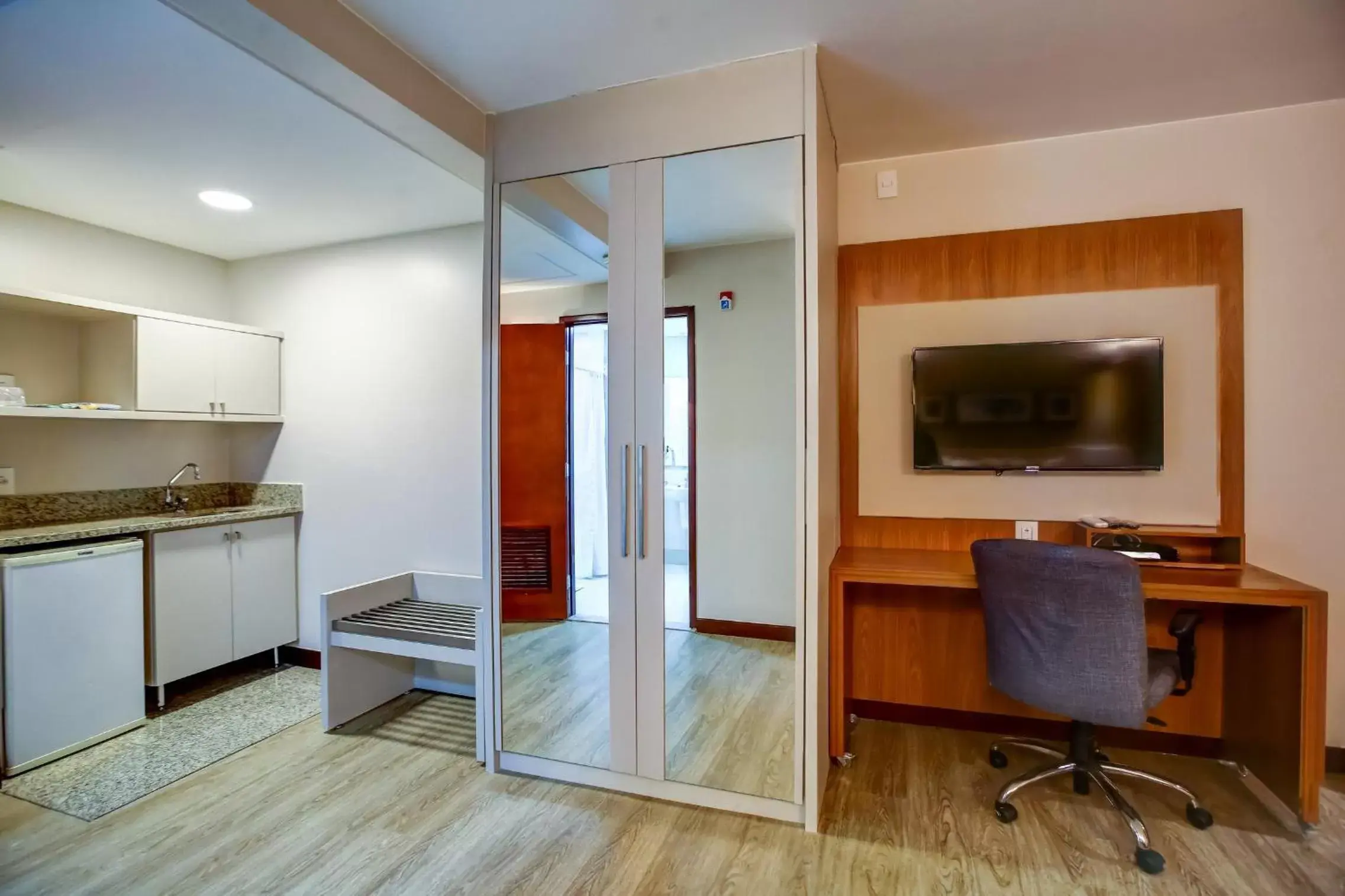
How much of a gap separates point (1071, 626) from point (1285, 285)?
5.49 ft

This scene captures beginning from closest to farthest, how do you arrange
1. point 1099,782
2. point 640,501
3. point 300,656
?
point 1099,782 < point 640,501 < point 300,656

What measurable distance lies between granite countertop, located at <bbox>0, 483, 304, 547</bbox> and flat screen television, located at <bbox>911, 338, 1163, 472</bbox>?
3.55 metres

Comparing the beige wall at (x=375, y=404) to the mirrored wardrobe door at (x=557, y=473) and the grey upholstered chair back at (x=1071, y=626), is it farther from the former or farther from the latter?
the grey upholstered chair back at (x=1071, y=626)

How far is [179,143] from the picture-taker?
243 centimetres

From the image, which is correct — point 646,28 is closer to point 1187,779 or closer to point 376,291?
point 376,291

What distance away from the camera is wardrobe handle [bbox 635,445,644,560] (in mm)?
2248

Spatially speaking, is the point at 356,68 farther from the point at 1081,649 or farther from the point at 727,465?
the point at 1081,649

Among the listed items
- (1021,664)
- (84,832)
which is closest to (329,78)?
(84,832)

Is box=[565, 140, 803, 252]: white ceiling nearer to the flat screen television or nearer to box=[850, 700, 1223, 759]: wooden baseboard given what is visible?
the flat screen television

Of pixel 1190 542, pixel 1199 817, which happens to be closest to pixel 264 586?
pixel 1199 817

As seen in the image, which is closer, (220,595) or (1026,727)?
(1026,727)

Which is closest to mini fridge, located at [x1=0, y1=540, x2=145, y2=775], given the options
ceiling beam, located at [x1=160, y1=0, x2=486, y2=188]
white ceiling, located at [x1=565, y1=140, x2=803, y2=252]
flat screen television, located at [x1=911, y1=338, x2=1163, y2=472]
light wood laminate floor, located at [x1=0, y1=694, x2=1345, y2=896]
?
light wood laminate floor, located at [x1=0, y1=694, x2=1345, y2=896]

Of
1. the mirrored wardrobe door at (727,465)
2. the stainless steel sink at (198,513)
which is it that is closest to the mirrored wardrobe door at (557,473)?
the mirrored wardrobe door at (727,465)

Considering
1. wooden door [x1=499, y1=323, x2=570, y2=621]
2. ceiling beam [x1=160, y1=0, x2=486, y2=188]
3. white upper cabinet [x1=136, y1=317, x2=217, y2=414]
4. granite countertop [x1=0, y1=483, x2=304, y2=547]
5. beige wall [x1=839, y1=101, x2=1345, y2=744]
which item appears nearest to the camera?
ceiling beam [x1=160, y1=0, x2=486, y2=188]
